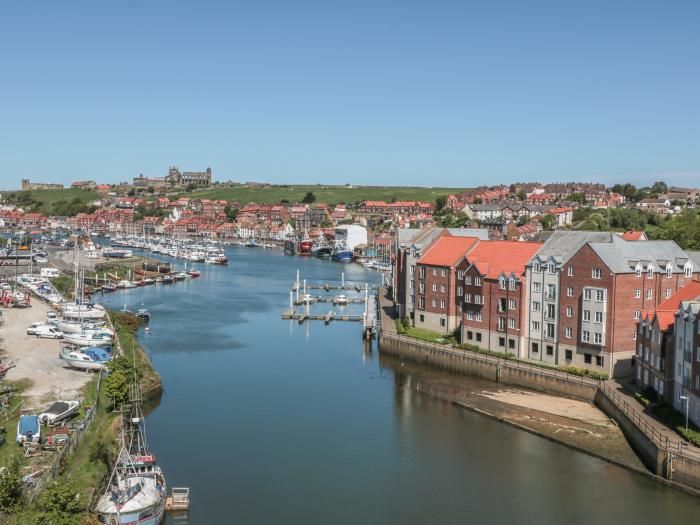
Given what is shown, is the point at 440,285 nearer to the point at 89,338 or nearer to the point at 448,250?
the point at 448,250

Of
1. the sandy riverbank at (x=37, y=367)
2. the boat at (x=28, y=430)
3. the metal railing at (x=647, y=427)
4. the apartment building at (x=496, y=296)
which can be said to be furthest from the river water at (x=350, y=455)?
the apartment building at (x=496, y=296)

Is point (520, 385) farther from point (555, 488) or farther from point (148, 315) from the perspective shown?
point (148, 315)

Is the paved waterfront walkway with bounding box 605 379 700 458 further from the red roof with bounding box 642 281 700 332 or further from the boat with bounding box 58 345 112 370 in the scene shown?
the boat with bounding box 58 345 112 370

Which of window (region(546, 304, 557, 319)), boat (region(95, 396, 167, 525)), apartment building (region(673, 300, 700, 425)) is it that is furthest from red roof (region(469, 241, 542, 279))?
boat (region(95, 396, 167, 525))

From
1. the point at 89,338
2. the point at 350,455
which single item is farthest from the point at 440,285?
the point at 89,338

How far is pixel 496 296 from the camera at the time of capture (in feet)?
133

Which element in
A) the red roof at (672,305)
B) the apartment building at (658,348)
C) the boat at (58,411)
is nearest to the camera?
the boat at (58,411)

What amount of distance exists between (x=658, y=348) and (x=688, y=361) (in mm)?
3069

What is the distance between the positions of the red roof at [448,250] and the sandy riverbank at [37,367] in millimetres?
21593

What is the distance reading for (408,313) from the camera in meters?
48.9

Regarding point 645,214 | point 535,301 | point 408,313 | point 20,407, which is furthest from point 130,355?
point 645,214

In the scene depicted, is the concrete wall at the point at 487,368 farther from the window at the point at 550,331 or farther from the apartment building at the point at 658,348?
the apartment building at the point at 658,348

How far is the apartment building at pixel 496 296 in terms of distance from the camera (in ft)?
129

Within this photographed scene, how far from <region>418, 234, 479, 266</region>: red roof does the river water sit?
22.0ft
